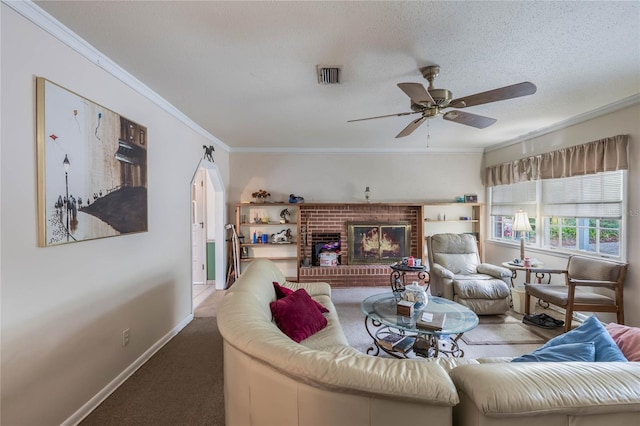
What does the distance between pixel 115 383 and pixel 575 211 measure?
5.34 metres

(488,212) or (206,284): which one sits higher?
(488,212)

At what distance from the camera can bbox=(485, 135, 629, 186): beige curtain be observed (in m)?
2.93

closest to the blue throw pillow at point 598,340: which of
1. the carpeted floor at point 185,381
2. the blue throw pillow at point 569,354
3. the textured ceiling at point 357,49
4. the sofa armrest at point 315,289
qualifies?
the blue throw pillow at point 569,354

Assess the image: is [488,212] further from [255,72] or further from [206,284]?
[206,284]

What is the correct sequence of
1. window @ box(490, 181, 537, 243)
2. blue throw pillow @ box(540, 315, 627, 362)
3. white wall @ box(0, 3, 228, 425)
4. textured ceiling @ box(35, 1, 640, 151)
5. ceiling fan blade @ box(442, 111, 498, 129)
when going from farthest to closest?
window @ box(490, 181, 537, 243) → ceiling fan blade @ box(442, 111, 498, 129) → textured ceiling @ box(35, 1, 640, 151) → white wall @ box(0, 3, 228, 425) → blue throw pillow @ box(540, 315, 627, 362)

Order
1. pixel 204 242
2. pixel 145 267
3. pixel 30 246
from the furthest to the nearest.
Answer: pixel 204 242
pixel 145 267
pixel 30 246

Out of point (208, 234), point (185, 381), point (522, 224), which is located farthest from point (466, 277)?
point (208, 234)

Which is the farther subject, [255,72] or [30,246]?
[255,72]

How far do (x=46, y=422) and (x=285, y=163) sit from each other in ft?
14.0

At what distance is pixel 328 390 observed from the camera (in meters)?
0.94

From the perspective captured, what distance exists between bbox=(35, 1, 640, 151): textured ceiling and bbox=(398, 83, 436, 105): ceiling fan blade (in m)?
0.30

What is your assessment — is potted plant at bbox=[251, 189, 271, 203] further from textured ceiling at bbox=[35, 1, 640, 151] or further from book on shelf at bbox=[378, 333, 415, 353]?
book on shelf at bbox=[378, 333, 415, 353]

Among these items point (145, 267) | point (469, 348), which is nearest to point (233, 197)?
point (145, 267)

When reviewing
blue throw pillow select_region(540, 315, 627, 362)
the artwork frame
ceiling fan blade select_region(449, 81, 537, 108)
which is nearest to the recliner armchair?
the artwork frame
